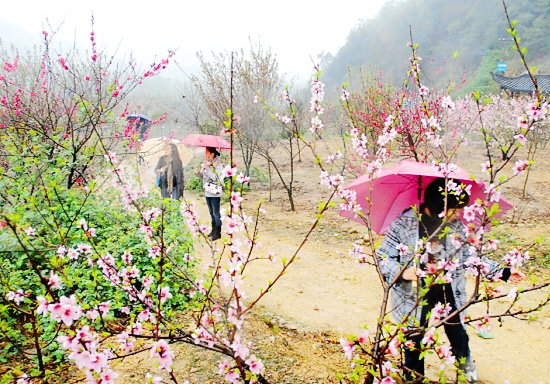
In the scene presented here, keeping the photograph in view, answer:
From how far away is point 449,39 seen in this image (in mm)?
40344

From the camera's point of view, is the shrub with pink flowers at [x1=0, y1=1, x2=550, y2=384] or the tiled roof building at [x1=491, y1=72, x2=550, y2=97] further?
the tiled roof building at [x1=491, y1=72, x2=550, y2=97]

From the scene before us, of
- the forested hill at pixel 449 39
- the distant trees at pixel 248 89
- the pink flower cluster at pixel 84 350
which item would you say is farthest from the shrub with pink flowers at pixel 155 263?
the forested hill at pixel 449 39

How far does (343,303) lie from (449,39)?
45212mm

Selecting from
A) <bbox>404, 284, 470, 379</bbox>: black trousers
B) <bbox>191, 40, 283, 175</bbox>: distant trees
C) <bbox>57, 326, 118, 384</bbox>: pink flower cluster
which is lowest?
<bbox>404, 284, 470, 379</bbox>: black trousers

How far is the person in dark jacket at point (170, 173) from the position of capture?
6242mm

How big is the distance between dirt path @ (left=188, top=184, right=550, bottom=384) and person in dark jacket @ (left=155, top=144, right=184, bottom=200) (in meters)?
1.39

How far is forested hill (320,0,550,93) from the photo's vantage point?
31.1 meters

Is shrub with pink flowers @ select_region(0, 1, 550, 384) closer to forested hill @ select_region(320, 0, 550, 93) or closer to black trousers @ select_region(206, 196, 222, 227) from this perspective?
black trousers @ select_region(206, 196, 222, 227)

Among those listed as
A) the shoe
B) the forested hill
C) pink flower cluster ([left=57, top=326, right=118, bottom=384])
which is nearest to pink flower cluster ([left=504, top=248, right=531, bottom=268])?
the shoe

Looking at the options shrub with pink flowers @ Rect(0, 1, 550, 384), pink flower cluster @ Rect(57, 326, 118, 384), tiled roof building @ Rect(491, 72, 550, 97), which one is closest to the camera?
pink flower cluster @ Rect(57, 326, 118, 384)

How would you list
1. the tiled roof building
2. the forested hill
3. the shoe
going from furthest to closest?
the forested hill → the tiled roof building → the shoe

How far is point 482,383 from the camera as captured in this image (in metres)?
2.83

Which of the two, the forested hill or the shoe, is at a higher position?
the forested hill

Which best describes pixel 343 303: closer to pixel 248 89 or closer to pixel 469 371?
pixel 469 371
